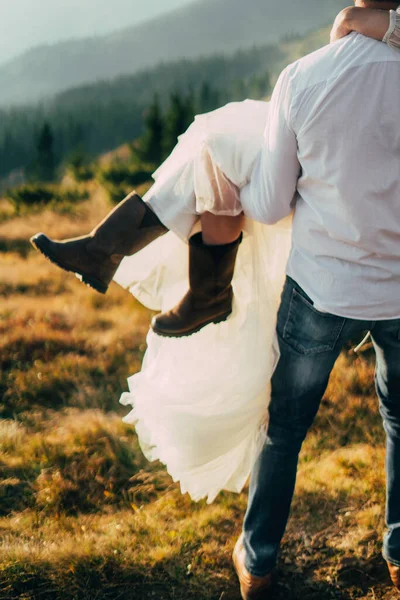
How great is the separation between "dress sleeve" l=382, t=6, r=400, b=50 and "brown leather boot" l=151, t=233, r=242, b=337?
32.7 inches

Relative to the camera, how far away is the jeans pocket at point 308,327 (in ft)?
5.42

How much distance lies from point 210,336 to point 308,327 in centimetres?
57

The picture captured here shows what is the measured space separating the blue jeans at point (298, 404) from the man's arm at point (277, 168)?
26 centimetres

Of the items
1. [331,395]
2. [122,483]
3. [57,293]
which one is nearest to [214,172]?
[122,483]

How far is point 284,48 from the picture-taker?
9069cm

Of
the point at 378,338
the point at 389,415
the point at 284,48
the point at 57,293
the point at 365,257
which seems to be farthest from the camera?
the point at 284,48

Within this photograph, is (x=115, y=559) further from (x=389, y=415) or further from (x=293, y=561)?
(x=389, y=415)

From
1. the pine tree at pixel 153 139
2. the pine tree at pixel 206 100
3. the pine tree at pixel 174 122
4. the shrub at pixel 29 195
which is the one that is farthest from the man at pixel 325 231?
the pine tree at pixel 206 100

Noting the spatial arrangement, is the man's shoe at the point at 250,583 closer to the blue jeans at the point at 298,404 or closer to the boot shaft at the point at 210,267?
the blue jeans at the point at 298,404

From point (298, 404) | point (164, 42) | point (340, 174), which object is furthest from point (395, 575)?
point (164, 42)

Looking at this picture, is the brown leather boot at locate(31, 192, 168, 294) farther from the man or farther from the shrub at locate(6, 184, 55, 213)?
the shrub at locate(6, 184, 55, 213)

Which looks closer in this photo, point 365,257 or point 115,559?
point 365,257

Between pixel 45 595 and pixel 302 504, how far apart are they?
1.12 metres

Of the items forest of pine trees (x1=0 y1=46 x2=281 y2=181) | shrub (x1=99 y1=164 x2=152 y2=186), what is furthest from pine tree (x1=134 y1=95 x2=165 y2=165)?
shrub (x1=99 y1=164 x2=152 y2=186)
